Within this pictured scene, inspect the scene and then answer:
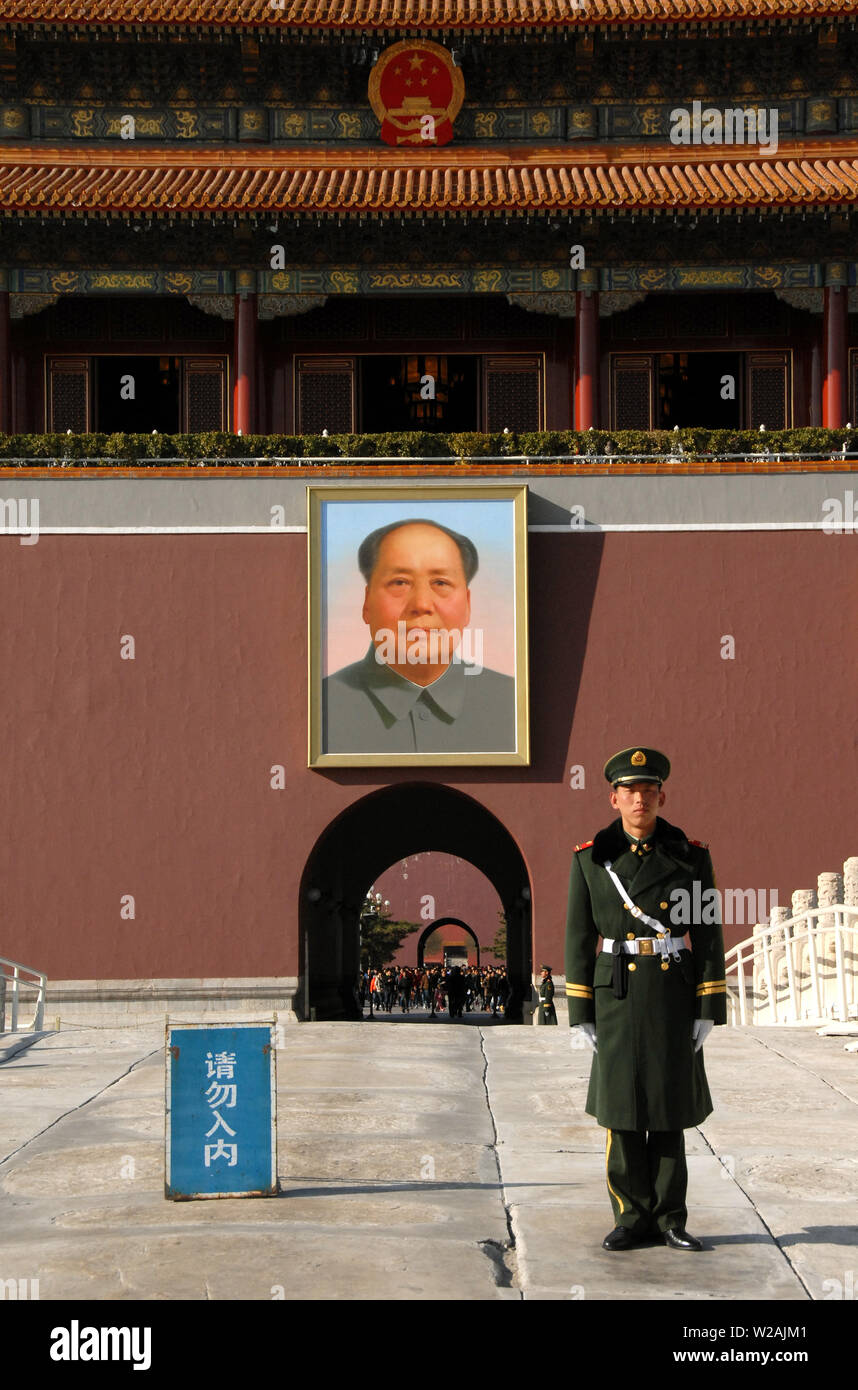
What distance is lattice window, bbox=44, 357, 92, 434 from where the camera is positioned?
78.2 ft

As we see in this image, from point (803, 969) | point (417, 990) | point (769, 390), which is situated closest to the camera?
point (803, 969)

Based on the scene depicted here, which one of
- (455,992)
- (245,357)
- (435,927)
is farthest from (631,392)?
(435,927)

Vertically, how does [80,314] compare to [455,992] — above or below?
above

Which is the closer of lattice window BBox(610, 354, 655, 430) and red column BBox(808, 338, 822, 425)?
red column BBox(808, 338, 822, 425)

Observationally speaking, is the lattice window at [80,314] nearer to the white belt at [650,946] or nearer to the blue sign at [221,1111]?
the blue sign at [221,1111]

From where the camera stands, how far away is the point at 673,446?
2078cm

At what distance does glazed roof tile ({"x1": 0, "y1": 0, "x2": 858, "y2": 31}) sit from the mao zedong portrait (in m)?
8.37

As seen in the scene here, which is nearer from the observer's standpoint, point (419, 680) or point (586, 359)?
point (419, 680)

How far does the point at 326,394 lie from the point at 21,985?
9419mm

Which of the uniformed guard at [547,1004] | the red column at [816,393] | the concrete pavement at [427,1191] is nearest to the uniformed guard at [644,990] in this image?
the concrete pavement at [427,1191]

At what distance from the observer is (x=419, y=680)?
19.6 meters

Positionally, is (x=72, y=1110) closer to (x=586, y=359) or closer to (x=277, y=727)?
(x=277, y=727)

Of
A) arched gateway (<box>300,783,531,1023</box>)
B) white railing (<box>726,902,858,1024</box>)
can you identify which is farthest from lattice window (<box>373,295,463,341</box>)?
white railing (<box>726,902,858,1024</box>)

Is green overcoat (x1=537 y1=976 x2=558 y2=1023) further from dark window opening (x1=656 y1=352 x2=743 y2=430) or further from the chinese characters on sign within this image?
the chinese characters on sign
